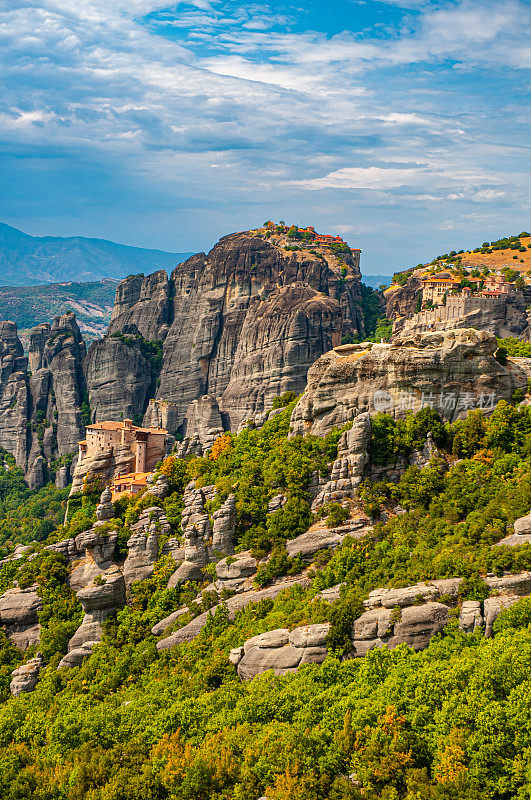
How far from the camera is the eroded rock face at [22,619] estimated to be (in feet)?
144

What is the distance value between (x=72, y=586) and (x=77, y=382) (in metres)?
85.9

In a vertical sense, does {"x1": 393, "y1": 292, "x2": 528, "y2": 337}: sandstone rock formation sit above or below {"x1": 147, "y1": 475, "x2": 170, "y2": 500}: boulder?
above

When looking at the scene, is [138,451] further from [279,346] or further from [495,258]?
[495,258]

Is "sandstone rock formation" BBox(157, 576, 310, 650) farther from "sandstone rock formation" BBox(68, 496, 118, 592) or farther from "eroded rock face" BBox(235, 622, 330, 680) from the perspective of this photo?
"sandstone rock formation" BBox(68, 496, 118, 592)

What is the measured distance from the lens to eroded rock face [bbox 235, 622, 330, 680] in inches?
1172

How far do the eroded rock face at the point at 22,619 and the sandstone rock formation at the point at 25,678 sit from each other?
2.78 metres

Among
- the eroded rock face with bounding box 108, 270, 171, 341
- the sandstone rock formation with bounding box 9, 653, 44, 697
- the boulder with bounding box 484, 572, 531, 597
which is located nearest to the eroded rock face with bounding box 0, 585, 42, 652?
the sandstone rock formation with bounding box 9, 653, 44, 697

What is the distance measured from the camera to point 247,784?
2527 cm

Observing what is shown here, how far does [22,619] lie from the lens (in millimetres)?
44188

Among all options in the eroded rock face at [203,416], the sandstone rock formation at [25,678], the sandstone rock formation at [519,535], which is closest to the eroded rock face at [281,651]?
the sandstone rock formation at [519,535]

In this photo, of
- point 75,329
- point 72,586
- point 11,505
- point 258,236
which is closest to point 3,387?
point 75,329

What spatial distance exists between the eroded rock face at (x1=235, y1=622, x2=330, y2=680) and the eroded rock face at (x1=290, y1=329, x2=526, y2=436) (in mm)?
12620

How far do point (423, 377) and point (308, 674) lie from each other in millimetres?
16488

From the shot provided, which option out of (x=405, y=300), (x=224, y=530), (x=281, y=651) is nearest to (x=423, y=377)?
(x=224, y=530)
